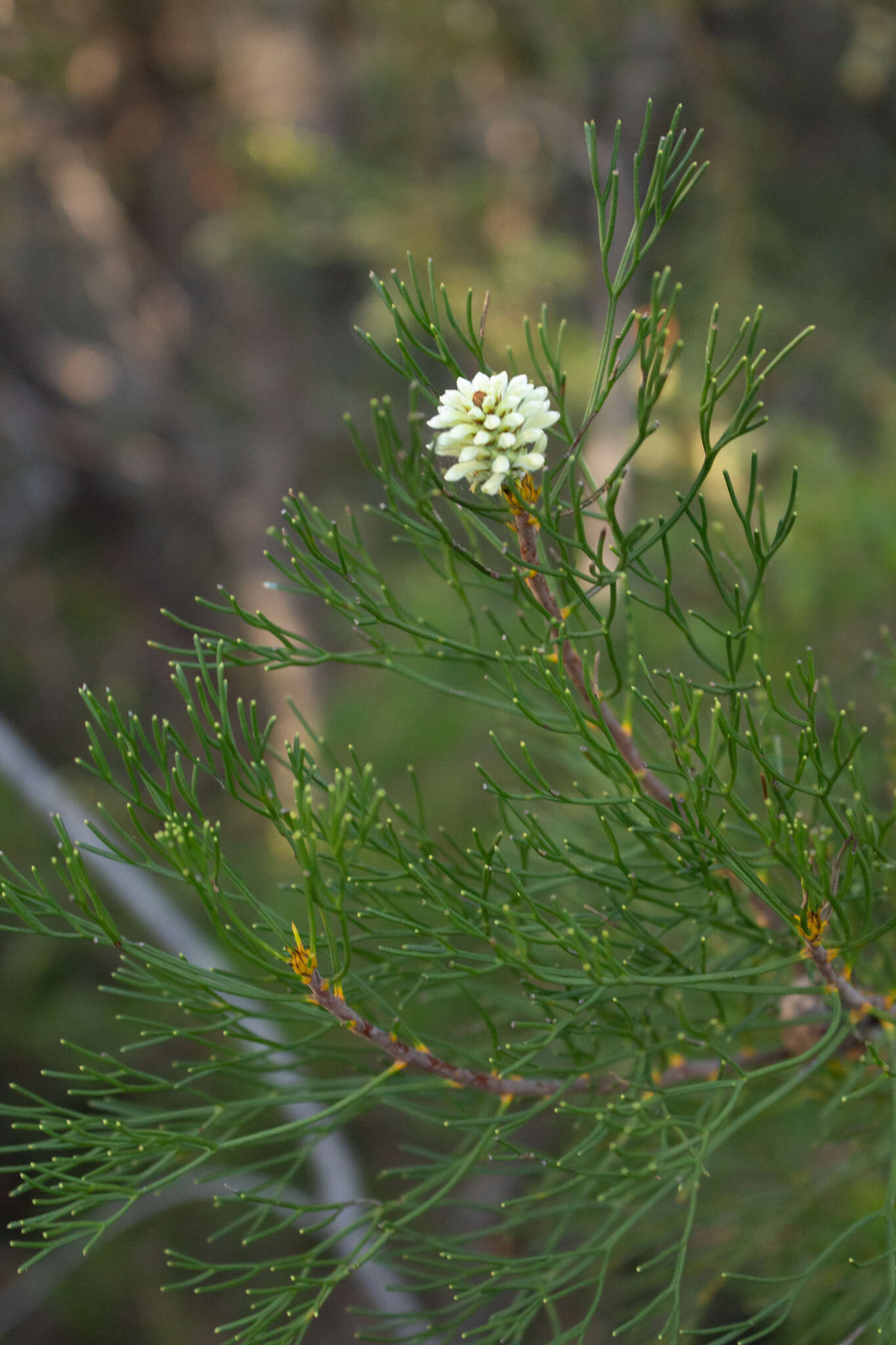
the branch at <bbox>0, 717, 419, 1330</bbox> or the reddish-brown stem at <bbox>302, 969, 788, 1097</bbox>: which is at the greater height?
the branch at <bbox>0, 717, 419, 1330</bbox>

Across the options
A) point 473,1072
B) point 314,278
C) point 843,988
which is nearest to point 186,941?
point 473,1072

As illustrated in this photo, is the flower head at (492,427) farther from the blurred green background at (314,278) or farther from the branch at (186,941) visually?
the branch at (186,941)

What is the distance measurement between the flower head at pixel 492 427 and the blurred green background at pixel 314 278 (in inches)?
18.5

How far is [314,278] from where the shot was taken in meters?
3.26

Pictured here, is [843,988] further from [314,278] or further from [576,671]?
[314,278]

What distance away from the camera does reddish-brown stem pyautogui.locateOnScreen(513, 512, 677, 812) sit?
0.36 metres

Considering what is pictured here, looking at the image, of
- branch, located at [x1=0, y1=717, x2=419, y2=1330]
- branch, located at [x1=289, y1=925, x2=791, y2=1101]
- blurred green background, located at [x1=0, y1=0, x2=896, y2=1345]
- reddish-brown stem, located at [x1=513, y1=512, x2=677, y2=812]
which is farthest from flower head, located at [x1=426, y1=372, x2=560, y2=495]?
branch, located at [x1=0, y1=717, x2=419, y2=1330]

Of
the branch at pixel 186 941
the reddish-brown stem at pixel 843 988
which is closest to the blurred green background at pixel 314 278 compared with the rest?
the branch at pixel 186 941

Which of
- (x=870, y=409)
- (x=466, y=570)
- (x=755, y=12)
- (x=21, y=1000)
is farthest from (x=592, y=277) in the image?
(x=21, y=1000)

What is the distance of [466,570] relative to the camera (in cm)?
135

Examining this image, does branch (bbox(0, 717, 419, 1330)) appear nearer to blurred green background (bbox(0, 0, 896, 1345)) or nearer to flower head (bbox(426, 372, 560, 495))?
blurred green background (bbox(0, 0, 896, 1345))

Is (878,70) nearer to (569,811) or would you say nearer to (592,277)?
(592,277)

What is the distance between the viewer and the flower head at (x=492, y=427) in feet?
1.04

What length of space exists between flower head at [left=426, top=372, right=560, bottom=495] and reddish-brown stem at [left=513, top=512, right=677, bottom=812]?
29 mm
